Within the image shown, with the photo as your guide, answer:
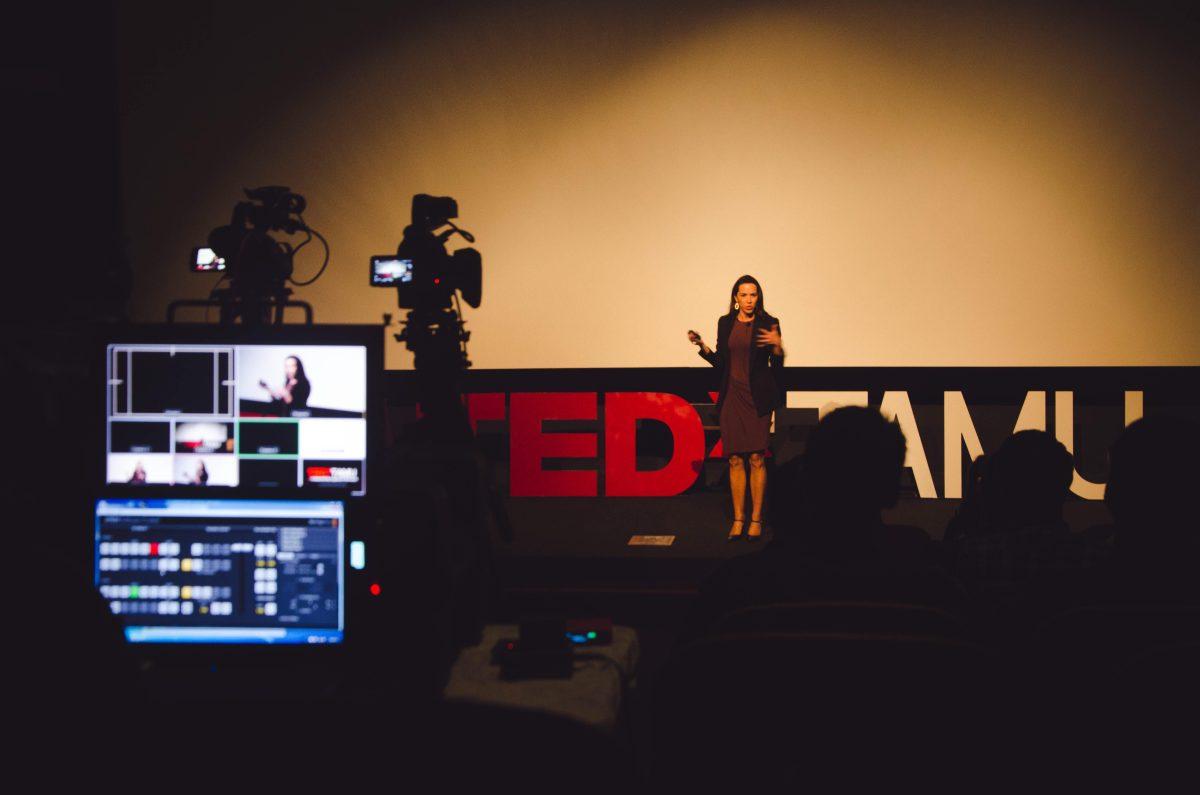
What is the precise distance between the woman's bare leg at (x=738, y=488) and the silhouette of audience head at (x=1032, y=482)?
2.89 meters

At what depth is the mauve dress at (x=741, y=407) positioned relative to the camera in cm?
522

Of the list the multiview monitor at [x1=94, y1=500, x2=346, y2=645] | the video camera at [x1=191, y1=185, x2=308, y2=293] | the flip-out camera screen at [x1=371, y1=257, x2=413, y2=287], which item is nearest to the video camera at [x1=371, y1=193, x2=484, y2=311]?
the flip-out camera screen at [x1=371, y1=257, x2=413, y2=287]

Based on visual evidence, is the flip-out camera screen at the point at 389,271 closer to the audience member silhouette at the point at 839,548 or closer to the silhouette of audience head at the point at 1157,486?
the audience member silhouette at the point at 839,548

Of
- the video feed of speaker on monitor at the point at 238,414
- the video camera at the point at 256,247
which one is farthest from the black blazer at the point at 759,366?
the video feed of speaker on monitor at the point at 238,414

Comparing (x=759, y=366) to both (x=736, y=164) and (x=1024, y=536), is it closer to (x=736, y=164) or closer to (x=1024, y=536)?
(x=736, y=164)

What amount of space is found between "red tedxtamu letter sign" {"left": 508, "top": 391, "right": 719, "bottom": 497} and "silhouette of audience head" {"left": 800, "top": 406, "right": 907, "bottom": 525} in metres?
4.60

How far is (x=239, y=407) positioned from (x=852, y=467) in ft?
4.78

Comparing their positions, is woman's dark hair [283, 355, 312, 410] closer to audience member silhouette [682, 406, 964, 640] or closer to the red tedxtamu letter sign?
audience member silhouette [682, 406, 964, 640]

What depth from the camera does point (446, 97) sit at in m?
6.93

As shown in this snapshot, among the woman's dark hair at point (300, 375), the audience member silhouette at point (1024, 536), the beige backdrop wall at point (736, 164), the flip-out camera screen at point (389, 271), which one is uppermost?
the beige backdrop wall at point (736, 164)

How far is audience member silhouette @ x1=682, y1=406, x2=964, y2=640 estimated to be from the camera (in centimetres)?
155

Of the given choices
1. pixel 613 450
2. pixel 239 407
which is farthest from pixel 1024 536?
pixel 613 450

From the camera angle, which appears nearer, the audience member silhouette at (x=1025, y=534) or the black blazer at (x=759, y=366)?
the audience member silhouette at (x=1025, y=534)

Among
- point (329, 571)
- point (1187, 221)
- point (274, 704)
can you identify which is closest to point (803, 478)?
point (329, 571)
